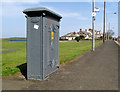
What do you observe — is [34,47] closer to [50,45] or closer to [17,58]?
[50,45]

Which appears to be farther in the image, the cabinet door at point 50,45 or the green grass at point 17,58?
the green grass at point 17,58

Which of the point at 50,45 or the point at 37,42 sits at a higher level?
the point at 37,42

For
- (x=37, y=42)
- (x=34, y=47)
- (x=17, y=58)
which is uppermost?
(x=37, y=42)

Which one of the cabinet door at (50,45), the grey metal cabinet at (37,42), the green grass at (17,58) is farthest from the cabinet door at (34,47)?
Answer: the green grass at (17,58)

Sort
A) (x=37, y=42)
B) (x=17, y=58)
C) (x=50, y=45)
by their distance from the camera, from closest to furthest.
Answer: (x=37, y=42) < (x=50, y=45) < (x=17, y=58)

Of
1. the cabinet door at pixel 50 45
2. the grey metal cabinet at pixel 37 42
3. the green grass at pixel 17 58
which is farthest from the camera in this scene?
the green grass at pixel 17 58

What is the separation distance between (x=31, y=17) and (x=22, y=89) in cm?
233

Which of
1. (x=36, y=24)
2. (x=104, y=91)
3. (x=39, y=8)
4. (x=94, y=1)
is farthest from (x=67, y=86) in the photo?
(x=94, y=1)

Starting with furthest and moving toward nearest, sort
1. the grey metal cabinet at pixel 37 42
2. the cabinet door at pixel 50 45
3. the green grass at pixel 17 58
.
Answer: the green grass at pixel 17 58, the cabinet door at pixel 50 45, the grey metal cabinet at pixel 37 42

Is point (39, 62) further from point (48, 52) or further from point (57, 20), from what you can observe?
point (57, 20)

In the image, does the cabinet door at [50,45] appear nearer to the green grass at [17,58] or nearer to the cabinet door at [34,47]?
the cabinet door at [34,47]

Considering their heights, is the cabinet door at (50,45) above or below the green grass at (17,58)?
above

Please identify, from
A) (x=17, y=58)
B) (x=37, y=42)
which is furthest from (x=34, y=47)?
(x=17, y=58)

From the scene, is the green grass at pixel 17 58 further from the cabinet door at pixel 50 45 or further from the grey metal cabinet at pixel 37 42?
the cabinet door at pixel 50 45
